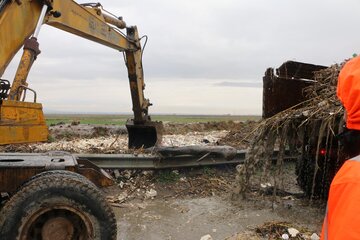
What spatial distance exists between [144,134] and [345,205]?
34.1ft

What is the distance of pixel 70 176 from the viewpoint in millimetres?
4551

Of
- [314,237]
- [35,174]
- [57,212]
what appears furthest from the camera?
[314,237]

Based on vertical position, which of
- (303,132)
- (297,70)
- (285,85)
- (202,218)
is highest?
(297,70)

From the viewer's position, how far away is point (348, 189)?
1396 mm

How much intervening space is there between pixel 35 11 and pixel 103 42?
335 cm

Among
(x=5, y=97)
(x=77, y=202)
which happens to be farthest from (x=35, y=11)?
(x=77, y=202)

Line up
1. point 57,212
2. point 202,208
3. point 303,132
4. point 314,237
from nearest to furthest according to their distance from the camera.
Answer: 1. point 57,212
2. point 314,237
3. point 303,132
4. point 202,208

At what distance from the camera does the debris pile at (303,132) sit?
6406 millimetres

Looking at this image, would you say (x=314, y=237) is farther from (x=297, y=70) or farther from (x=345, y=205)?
(x=345, y=205)

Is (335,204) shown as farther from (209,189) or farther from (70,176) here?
(209,189)

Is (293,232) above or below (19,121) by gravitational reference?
below

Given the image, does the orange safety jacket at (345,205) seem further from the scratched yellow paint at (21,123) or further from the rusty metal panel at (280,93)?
the rusty metal panel at (280,93)

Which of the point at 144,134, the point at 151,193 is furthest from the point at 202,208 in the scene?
the point at 144,134

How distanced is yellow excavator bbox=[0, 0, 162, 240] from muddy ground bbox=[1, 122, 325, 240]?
1511 millimetres
